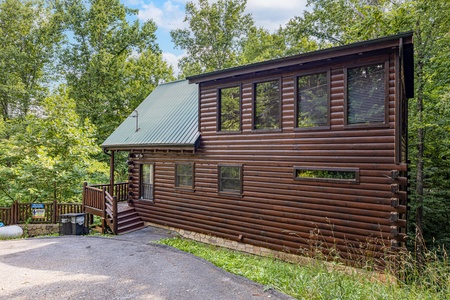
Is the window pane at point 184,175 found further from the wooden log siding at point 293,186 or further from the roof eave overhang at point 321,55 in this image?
the roof eave overhang at point 321,55

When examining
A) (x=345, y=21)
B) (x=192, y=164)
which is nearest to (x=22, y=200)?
(x=192, y=164)

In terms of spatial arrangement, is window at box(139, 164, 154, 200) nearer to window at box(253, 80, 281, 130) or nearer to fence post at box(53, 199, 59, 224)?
fence post at box(53, 199, 59, 224)

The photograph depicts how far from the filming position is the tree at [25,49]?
19516mm

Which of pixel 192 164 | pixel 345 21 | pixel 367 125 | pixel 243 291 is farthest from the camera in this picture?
pixel 345 21

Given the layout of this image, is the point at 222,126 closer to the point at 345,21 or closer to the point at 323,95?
the point at 323,95

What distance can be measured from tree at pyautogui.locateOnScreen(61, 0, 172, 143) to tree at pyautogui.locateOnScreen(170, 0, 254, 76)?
391 centimetres

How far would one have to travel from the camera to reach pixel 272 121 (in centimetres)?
766

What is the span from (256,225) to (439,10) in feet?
30.5

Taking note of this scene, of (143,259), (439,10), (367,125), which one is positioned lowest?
(143,259)

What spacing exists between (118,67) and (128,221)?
48.8 ft

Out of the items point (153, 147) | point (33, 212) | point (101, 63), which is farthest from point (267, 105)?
point (101, 63)

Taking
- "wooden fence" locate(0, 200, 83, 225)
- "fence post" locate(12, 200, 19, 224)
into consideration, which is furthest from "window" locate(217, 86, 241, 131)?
"fence post" locate(12, 200, 19, 224)

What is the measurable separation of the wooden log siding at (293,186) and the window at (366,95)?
0.16 meters

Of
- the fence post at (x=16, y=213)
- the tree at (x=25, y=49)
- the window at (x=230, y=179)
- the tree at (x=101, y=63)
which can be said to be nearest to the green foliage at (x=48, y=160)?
the fence post at (x=16, y=213)
